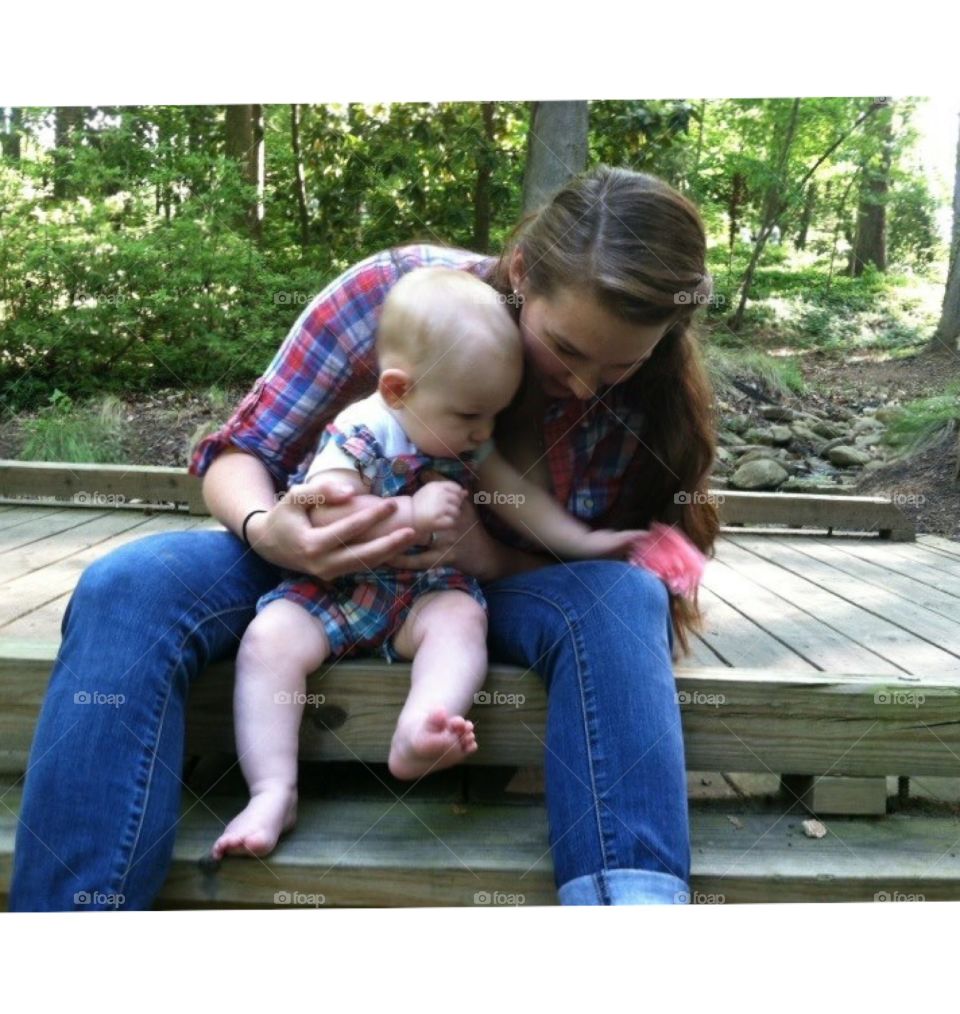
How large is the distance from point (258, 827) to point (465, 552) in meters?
0.35

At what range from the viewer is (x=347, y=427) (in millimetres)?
1000

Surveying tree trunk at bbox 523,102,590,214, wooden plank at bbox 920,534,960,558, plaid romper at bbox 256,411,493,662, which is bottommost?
wooden plank at bbox 920,534,960,558

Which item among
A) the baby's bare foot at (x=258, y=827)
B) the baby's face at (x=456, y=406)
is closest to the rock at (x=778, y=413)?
the baby's face at (x=456, y=406)

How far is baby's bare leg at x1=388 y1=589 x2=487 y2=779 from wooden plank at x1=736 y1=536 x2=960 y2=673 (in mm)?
543

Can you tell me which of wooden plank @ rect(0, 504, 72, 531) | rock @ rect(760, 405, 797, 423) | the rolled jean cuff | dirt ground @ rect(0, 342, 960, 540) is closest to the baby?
the rolled jean cuff

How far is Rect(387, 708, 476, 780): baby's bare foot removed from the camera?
2.82ft

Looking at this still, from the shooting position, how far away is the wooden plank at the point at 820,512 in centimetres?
221

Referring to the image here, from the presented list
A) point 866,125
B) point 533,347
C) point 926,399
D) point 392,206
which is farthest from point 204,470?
point 926,399

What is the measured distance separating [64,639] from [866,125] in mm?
1204

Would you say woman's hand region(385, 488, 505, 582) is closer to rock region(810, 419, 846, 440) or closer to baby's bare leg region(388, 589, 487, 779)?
baby's bare leg region(388, 589, 487, 779)

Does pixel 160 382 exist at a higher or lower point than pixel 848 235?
lower

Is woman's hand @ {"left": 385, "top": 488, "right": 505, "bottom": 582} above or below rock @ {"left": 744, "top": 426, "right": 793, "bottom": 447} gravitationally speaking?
above

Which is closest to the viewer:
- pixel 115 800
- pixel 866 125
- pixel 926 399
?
pixel 115 800

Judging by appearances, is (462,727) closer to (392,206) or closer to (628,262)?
(628,262)
